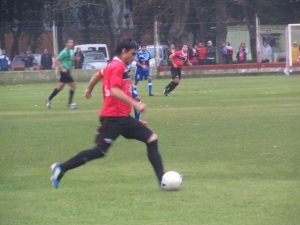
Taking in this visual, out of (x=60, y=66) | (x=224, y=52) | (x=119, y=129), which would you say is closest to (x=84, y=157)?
(x=119, y=129)

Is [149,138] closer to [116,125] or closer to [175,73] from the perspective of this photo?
[116,125]

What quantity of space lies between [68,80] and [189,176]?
12558 millimetres

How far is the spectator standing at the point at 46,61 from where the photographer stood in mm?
41731

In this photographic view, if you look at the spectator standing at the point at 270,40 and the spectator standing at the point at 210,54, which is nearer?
the spectator standing at the point at 210,54

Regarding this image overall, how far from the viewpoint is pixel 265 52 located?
4381 centimetres

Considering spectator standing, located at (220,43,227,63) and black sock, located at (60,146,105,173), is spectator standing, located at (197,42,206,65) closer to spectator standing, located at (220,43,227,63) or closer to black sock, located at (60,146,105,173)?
spectator standing, located at (220,43,227,63)

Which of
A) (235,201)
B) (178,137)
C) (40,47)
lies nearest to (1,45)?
(40,47)

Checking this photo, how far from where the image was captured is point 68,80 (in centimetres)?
2236

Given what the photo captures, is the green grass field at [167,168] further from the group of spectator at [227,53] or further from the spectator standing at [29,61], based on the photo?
the group of spectator at [227,53]

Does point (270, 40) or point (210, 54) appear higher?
point (270, 40)

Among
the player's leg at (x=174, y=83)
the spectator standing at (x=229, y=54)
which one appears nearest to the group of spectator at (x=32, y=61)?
the spectator standing at (x=229, y=54)

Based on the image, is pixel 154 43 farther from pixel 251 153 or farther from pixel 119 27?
pixel 251 153

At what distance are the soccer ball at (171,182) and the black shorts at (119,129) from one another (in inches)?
21.5

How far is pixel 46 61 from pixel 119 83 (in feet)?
109
